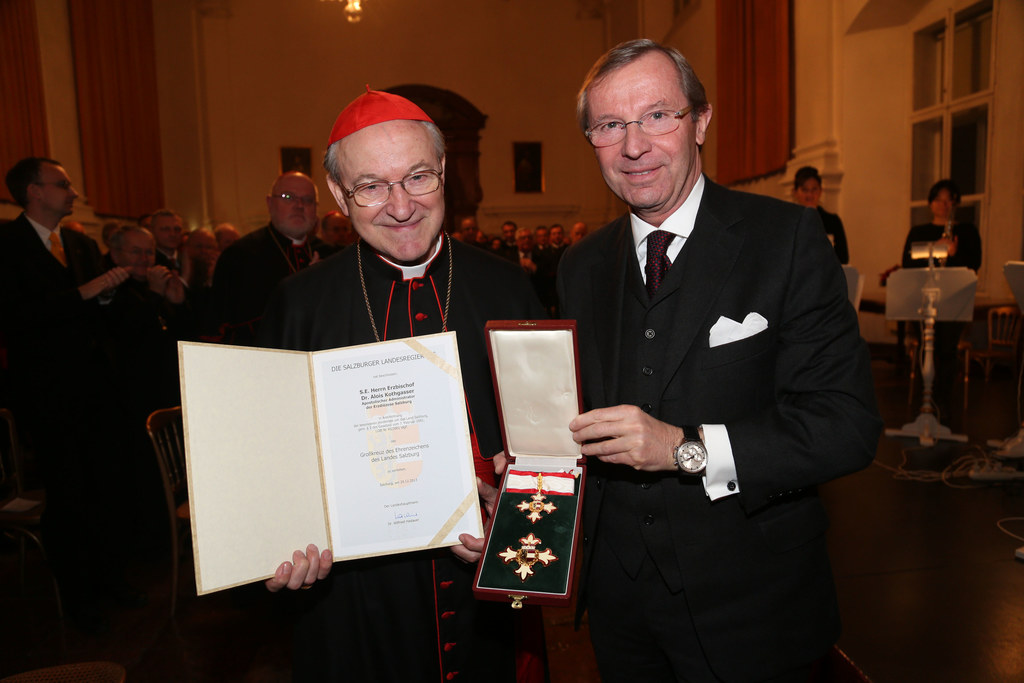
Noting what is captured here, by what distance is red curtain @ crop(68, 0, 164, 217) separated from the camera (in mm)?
10609

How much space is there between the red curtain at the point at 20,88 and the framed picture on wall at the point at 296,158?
6.33 metres

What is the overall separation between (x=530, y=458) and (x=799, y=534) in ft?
2.17

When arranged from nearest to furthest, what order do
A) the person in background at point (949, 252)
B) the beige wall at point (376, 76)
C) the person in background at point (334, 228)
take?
the person in background at point (949, 252) → the person in background at point (334, 228) → the beige wall at point (376, 76)

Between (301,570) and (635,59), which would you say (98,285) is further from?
(635,59)

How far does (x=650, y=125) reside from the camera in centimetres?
156

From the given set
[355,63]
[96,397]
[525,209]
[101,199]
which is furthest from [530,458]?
[355,63]

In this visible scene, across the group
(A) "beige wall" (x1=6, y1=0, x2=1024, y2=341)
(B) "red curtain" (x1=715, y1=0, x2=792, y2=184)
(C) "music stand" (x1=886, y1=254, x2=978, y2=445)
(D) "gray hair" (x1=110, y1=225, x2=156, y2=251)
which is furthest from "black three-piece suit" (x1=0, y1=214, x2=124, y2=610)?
(A) "beige wall" (x1=6, y1=0, x2=1024, y2=341)

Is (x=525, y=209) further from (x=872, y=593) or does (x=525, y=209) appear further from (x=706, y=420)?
(x=706, y=420)

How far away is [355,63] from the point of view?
50.5ft

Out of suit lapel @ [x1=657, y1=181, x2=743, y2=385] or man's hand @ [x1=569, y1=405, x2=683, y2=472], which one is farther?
suit lapel @ [x1=657, y1=181, x2=743, y2=385]

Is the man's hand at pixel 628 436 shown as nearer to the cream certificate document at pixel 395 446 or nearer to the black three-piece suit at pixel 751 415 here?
the black three-piece suit at pixel 751 415

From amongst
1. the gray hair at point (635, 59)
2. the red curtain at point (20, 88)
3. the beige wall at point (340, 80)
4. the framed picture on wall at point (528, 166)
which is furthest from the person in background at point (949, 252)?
the framed picture on wall at point (528, 166)

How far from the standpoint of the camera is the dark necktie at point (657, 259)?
158 centimetres

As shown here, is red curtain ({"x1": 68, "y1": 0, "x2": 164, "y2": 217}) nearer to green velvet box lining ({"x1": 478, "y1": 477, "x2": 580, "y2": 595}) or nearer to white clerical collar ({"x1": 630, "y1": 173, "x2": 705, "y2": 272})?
white clerical collar ({"x1": 630, "y1": 173, "x2": 705, "y2": 272})
